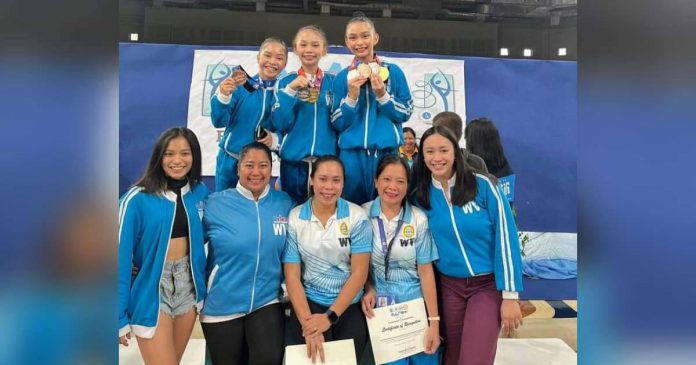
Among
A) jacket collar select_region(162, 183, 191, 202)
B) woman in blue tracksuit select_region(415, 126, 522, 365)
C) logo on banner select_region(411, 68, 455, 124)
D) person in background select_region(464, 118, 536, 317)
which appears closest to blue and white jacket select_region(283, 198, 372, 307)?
woman in blue tracksuit select_region(415, 126, 522, 365)

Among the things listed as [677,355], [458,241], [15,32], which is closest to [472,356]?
[458,241]

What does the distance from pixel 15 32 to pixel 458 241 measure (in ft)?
5.83

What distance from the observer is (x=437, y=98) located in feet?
13.1

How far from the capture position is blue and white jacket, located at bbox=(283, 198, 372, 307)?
1.99 metres

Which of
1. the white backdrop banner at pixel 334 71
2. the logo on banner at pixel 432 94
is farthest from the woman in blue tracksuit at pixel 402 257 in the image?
the logo on banner at pixel 432 94

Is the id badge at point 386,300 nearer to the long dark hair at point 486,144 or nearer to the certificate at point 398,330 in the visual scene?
the certificate at point 398,330

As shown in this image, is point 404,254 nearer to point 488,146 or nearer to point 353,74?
point 353,74

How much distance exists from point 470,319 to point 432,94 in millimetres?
2422

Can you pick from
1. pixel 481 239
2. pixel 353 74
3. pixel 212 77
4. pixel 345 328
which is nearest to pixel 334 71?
pixel 212 77

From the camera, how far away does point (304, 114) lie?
7.53 ft

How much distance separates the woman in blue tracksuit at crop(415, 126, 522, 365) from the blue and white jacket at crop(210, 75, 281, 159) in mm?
811

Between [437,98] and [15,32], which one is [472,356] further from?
[437,98]

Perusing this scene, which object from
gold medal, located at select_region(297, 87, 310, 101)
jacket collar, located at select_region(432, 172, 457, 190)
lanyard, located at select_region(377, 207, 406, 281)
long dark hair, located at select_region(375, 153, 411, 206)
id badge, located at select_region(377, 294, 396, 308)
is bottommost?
id badge, located at select_region(377, 294, 396, 308)

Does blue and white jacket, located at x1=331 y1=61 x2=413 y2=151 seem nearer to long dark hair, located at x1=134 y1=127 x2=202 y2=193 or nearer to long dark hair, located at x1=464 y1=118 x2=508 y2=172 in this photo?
long dark hair, located at x1=134 y1=127 x2=202 y2=193
